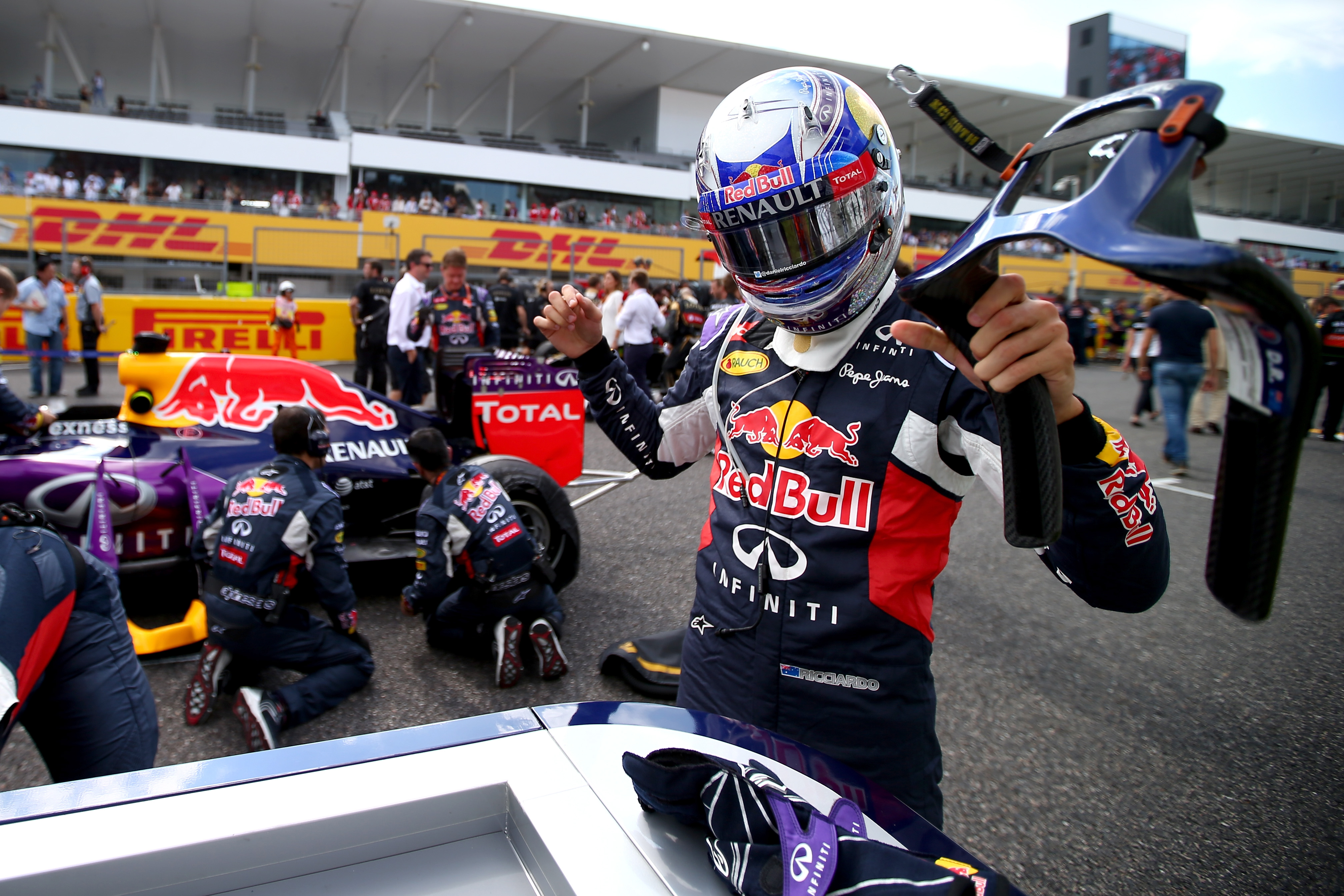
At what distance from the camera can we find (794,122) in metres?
1.21

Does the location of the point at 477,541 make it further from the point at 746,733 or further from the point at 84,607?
the point at 746,733

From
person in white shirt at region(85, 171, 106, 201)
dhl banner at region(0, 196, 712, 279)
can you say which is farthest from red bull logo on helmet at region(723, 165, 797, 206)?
person in white shirt at region(85, 171, 106, 201)

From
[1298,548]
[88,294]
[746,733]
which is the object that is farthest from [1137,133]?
[88,294]

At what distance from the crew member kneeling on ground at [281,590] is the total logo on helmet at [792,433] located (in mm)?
2216

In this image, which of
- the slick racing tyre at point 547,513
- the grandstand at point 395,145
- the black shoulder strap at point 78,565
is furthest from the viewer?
the grandstand at point 395,145

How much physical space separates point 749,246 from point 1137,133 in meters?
0.68

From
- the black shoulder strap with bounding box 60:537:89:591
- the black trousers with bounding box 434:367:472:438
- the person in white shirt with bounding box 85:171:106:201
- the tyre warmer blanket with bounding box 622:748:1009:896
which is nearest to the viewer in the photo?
the tyre warmer blanket with bounding box 622:748:1009:896

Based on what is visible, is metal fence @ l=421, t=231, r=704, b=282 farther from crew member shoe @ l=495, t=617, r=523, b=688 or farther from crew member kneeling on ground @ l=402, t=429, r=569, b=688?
crew member shoe @ l=495, t=617, r=523, b=688

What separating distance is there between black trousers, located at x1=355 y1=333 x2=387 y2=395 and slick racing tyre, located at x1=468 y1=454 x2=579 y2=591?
6036mm

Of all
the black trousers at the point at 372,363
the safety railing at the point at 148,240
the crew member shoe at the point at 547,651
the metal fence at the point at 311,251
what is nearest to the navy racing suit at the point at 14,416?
the crew member shoe at the point at 547,651

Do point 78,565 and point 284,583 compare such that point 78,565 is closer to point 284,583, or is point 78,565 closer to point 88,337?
point 284,583

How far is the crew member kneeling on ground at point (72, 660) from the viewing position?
68.0 inches

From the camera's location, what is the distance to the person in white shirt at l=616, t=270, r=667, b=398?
29.6 ft

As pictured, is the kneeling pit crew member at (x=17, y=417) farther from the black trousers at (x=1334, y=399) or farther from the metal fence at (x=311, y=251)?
the metal fence at (x=311, y=251)
